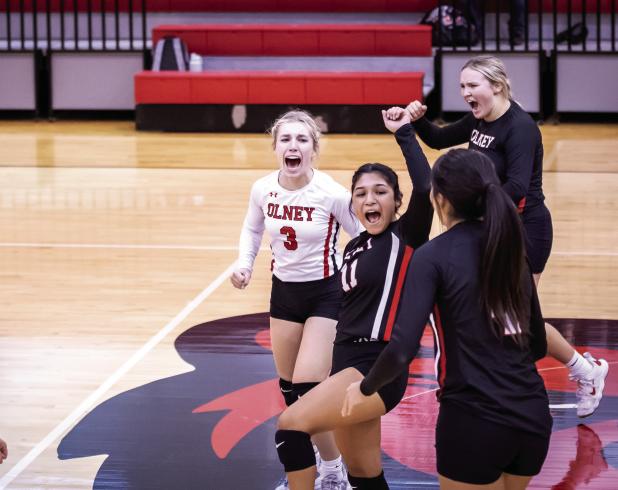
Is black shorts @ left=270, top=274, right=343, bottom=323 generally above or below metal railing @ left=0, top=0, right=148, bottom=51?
below

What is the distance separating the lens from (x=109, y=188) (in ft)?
35.1

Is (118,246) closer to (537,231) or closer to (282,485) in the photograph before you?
(537,231)

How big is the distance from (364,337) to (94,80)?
12.7 m

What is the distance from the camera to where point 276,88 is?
14180 mm

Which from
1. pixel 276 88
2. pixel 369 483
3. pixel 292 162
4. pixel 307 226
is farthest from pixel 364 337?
pixel 276 88

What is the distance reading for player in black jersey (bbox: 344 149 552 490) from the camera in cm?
275

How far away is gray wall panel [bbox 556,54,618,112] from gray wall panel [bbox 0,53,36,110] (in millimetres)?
7044

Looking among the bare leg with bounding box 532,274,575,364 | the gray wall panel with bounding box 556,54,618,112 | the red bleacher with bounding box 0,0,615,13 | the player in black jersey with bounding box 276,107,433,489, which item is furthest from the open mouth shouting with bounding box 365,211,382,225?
the red bleacher with bounding box 0,0,615,13

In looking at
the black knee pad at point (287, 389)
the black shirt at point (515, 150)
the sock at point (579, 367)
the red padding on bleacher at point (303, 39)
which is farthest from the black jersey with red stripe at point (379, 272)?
the red padding on bleacher at point (303, 39)

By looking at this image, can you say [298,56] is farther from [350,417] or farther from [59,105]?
[350,417]

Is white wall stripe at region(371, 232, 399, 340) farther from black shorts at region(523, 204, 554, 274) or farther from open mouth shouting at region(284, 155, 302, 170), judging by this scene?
black shorts at region(523, 204, 554, 274)

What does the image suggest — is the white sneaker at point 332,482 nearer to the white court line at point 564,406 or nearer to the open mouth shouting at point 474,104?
the white court line at point 564,406

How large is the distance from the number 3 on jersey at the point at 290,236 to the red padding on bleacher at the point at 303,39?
442 inches

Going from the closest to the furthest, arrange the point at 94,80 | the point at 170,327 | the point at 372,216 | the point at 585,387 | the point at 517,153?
the point at 372,216 < the point at 517,153 < the point at 585,387 < the point at 170,327 < the point at 94,80
